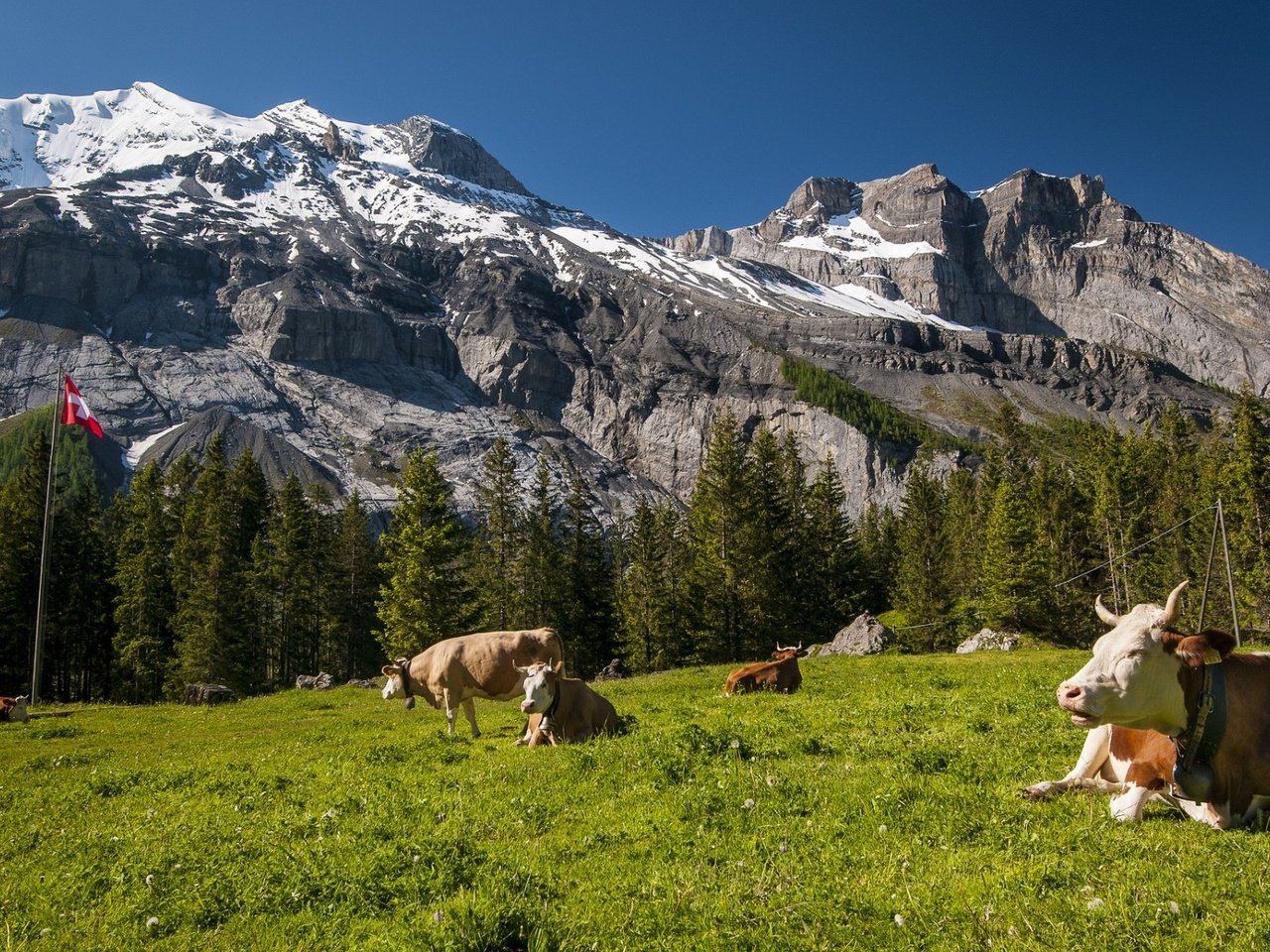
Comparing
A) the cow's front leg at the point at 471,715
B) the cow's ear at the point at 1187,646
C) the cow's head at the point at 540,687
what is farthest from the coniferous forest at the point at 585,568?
the cow's ear at the point at 1187,646

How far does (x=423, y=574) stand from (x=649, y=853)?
36.8m

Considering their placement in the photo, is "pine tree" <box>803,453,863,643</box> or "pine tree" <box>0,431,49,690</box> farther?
"pine tree" <box>803,453,863,643</box>

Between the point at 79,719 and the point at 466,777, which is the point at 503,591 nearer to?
the point at 79,719

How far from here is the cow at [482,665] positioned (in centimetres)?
1620

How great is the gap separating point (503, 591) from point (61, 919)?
144 ft

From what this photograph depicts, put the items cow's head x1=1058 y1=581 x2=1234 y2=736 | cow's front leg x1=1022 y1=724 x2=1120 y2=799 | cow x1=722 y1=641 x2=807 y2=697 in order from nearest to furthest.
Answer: cow's head x1=1058 y1=581 x2=1234 y2=736 < cow's front leg x1=1022 y1=724 x2=1120 y2=799 < cow x1=722 y1=641 x2=807 y2=697

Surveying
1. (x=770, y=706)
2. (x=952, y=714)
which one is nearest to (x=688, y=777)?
(x=952, y=714)

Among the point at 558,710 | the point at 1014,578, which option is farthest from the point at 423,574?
the point at 1014,578

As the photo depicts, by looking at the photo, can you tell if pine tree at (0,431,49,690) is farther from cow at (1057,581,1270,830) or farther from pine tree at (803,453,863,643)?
cow at (1057,581,1270,830)

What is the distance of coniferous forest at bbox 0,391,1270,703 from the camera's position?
148ft

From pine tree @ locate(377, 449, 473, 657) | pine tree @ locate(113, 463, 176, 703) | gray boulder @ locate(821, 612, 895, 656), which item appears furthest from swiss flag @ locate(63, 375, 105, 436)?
gray boulder @ locate(821, 612, 895, 656)

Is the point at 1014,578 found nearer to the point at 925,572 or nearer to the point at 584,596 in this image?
the point at 925,572

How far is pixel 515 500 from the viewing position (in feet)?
178

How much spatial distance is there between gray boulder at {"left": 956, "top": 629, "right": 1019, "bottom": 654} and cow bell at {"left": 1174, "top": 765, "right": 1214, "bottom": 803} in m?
31.7
